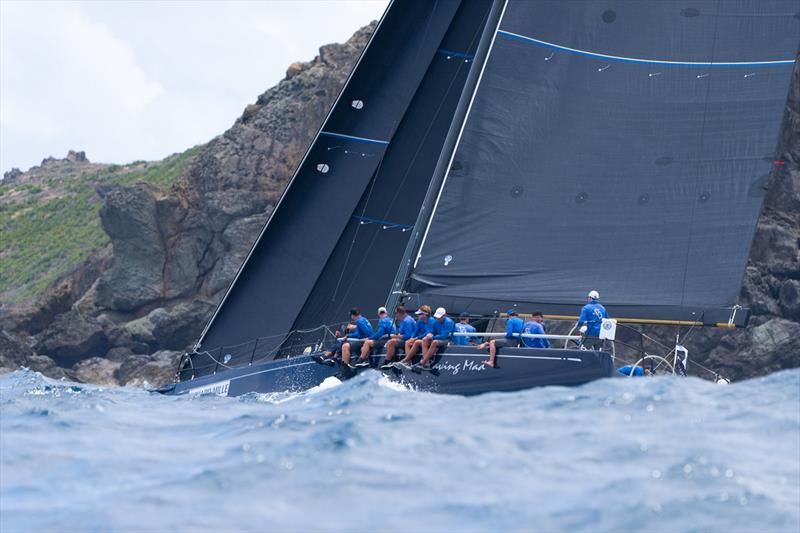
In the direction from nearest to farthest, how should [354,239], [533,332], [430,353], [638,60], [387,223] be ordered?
[533,332]
[430,353]
[638,60]
[354,239]
[387,223]

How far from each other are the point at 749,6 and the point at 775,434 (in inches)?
353

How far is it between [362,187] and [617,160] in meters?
5.14

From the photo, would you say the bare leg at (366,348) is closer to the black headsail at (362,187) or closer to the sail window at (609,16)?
the black headsail at (362,187)

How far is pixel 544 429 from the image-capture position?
36.3ft

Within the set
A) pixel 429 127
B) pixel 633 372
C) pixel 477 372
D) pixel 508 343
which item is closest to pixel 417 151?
pixel 429 127

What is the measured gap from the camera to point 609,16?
18438 mm

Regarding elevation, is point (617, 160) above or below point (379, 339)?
above

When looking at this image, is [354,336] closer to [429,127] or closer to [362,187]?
[362,187]

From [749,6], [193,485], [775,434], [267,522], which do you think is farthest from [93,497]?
[749,6]

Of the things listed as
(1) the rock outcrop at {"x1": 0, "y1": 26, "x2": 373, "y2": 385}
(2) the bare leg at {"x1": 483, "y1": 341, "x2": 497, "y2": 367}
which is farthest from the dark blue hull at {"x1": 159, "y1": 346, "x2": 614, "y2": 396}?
(1) the rock outcrop at {"x1": 0, "y1": 26, "x2": 373, "y2": 385}

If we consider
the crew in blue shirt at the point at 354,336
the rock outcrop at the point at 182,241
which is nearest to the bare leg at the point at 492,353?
the crew in blue shirt at the point at 354,336

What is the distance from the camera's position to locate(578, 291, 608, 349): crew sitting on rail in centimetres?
1606

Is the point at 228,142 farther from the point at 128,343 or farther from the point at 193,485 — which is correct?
the point at 193,485

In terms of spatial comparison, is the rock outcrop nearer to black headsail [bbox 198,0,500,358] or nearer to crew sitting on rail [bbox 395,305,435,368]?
black headsail [bbox 198,0,500,358]
